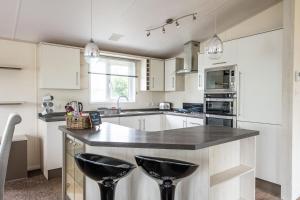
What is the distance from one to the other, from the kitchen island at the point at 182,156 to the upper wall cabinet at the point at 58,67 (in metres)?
1.48

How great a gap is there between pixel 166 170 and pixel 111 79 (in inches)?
128

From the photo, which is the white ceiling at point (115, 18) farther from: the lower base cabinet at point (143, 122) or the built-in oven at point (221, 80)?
the lower base cabinet at point (143, 122)

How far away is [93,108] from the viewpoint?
4141mm

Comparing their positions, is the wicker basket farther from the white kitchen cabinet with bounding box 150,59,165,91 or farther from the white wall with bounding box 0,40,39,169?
the white kitchen cabinet with bounding box 150,59,165,91

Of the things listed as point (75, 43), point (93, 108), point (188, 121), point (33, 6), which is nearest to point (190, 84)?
point (188, 121)

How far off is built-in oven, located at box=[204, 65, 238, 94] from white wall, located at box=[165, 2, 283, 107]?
83 centimetres

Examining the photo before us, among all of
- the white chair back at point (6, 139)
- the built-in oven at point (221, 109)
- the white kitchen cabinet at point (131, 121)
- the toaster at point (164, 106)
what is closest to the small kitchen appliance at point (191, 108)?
the toaster at point (164, 106)

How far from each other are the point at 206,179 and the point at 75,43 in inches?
126

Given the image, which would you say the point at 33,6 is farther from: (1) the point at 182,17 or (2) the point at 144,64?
(2) the point at 144,64

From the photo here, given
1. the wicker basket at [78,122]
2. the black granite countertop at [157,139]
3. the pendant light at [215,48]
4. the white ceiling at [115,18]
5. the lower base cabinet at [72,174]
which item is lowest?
the lower base cabinet at [72,174]

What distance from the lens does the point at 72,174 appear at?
2.27 m

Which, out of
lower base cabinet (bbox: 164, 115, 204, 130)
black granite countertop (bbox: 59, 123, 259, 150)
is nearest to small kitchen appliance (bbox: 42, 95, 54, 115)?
black granite countertop (bbox: 59, 123, 259, 150)

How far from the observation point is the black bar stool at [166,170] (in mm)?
1438

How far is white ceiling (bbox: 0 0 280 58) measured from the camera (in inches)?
109
